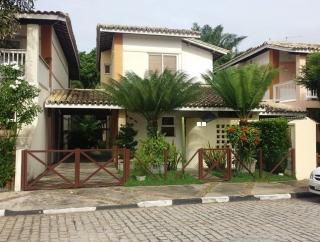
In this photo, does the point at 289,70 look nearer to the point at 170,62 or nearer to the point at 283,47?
the point at 283,47

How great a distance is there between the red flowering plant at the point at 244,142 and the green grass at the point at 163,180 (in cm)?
204

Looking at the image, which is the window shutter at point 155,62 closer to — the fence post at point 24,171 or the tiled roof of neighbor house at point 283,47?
the tiled roof of neighbor house at point 283,47

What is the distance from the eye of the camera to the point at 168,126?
63.7 feet

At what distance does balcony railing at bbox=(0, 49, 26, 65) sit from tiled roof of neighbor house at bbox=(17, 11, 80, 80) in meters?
1.17

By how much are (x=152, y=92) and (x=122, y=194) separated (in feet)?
15.2

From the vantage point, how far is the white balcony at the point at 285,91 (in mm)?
22656

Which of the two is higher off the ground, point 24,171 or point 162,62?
point 162,62

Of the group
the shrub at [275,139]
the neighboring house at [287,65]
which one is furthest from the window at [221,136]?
the neighboring house at [287,65]

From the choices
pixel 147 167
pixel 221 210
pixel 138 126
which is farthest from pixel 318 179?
pixel 138 126

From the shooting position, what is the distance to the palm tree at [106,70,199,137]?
50.0 feet

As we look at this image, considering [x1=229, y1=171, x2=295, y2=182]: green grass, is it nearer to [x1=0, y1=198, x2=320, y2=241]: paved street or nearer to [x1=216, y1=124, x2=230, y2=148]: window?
[x1=216, y1=124, x2=230, y2=148]: window

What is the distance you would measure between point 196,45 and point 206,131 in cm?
532

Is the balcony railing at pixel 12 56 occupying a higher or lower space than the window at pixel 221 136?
higher

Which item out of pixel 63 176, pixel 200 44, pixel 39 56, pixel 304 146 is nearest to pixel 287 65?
pixel 200 44
